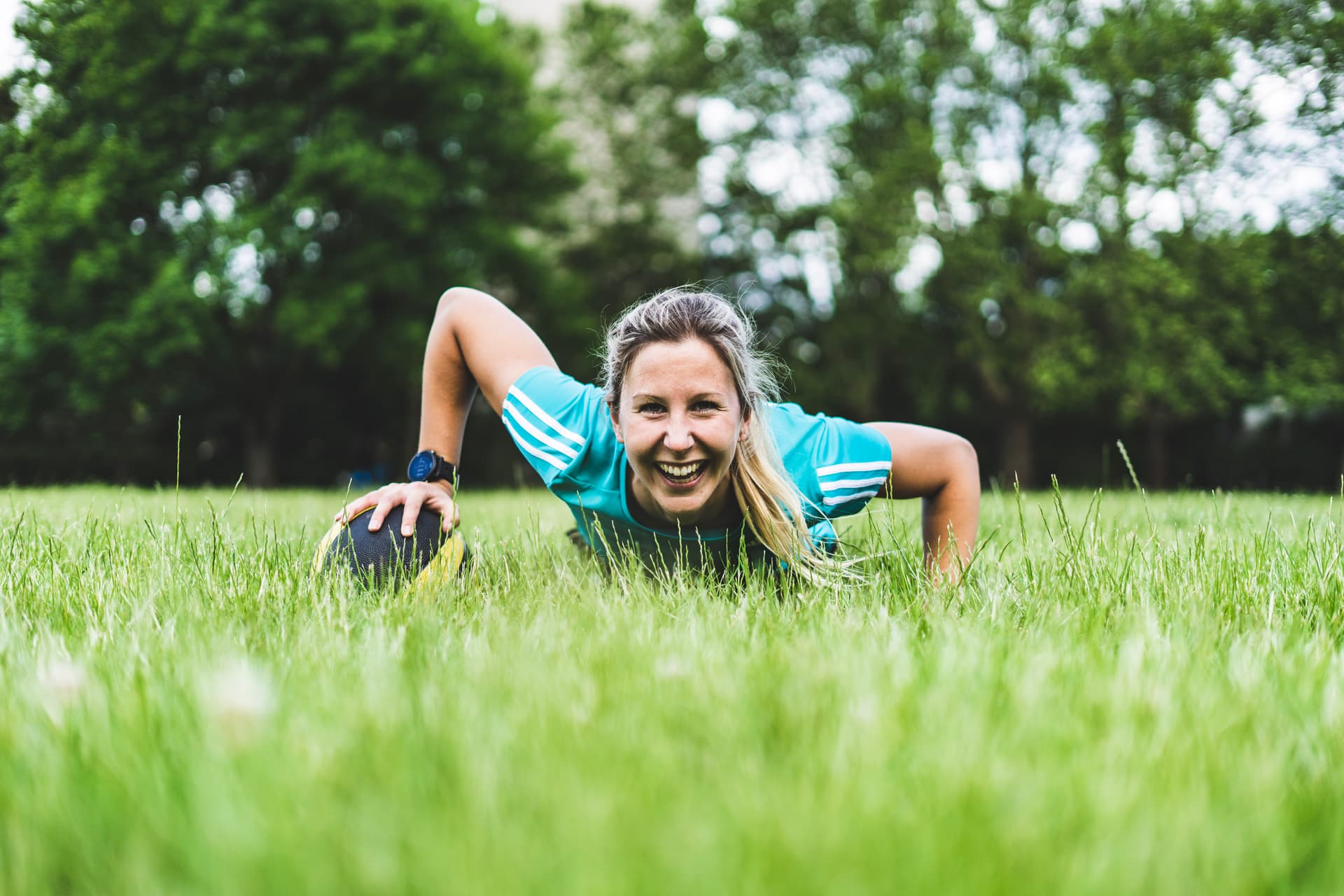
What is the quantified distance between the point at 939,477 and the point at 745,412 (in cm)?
90

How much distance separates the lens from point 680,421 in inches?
122

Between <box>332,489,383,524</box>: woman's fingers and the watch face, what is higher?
the watch face

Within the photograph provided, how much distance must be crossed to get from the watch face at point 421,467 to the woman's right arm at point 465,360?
8cm

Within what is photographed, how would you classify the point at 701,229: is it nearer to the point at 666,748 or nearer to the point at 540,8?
the point at 540,8

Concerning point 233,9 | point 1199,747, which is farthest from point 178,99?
point 1199,747

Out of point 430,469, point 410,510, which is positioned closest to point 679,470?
point 410,510

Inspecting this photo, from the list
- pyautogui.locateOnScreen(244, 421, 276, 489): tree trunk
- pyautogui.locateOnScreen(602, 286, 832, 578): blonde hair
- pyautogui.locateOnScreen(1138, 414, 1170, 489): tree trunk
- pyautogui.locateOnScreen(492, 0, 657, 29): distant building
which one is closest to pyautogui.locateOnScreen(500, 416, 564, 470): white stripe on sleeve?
pyautogui.locateOnScreen(602, 286, 832, 578): blonde hair

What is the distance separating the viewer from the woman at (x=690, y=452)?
125 inches

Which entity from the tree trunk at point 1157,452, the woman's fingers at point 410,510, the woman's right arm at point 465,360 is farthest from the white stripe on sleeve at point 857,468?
the tree trunk at point 1157,452

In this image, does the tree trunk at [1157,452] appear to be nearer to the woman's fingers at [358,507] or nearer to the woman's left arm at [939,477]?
the woman's left arm at [939,477]

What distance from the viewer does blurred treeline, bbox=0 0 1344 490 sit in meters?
15.3

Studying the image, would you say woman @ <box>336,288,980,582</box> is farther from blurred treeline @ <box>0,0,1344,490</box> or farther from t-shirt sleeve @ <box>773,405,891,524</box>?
blurred treeline @ <box>0,0,1344,490</box>

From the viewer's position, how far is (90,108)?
9242 mm

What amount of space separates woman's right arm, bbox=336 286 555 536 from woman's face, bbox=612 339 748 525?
0.94m
